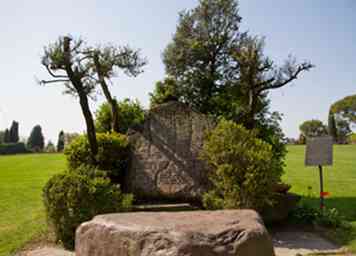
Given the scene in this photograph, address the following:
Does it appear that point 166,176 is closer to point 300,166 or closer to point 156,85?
point 156,85

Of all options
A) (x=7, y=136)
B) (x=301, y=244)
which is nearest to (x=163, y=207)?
(x=301, y=244)

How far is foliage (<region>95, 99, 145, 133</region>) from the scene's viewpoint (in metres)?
10.4

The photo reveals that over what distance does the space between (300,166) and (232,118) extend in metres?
12.3

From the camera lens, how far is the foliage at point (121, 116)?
10.4 metres

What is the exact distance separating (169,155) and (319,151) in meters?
3.56

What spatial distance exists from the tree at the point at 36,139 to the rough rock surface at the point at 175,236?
5162cm

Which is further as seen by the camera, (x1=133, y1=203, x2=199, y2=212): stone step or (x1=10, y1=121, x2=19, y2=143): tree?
(x1=10, y1=121, x2=19, y2=143): tree

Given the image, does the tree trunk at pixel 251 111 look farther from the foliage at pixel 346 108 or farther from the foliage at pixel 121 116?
the foliage at pixel 346 108

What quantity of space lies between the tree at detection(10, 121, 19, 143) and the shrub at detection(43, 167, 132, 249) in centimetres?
5257

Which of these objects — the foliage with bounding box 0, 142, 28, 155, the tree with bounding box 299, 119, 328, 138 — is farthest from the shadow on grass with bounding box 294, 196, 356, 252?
the tree with bounding box 299, 119, 328, 138

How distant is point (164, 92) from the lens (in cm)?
1101

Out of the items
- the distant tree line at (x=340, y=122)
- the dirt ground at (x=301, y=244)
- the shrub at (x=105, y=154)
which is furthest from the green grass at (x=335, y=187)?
the distant tree line at (x=340, y=122)

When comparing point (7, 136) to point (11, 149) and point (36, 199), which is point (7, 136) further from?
point (36, 199)

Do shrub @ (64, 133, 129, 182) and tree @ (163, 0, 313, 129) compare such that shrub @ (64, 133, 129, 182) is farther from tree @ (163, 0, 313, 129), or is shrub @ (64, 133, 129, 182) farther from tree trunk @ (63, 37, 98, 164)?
tree @ (163, 0, 313, 129)
